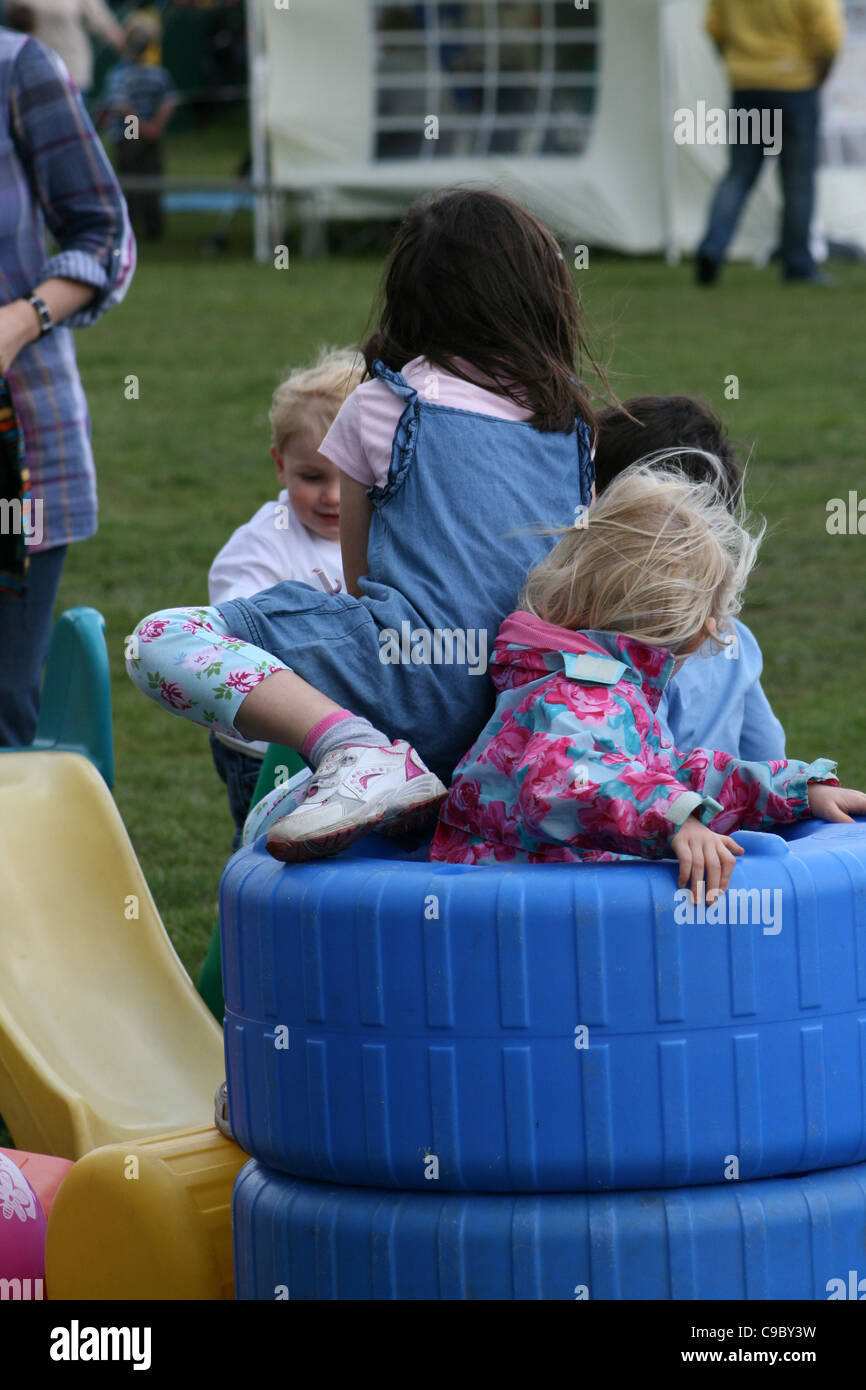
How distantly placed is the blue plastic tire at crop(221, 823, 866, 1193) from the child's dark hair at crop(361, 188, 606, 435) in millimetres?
721

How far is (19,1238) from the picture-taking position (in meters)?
2.47

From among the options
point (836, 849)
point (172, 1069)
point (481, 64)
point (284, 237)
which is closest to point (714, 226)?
point (481, 64)

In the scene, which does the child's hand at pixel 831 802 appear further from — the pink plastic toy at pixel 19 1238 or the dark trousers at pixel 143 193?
the dark trousers at pixel 143 193

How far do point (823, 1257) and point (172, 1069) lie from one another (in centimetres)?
142

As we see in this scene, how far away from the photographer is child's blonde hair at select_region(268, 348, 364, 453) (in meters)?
3.25

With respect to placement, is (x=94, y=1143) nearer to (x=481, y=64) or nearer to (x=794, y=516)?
(x=794, y=516)

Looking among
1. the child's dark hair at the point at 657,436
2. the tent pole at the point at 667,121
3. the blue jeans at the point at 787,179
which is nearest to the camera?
the child's dark hair at the point at 657,436

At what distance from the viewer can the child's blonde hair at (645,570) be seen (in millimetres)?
2127

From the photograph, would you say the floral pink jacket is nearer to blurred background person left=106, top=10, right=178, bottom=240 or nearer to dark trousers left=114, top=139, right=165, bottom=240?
dark trousers left=114, top=139, right=165, bottom=240

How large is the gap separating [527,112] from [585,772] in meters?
10.8

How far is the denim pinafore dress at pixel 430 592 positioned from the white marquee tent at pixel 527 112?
9503 millimetres

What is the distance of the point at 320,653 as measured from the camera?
7.25ft

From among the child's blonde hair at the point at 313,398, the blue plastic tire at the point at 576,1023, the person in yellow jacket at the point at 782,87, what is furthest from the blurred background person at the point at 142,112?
the blue plastic tire at the point at 576,1023

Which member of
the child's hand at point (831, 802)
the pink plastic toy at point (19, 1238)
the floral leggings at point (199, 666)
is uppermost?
the floral leggings at point (199, 666)
